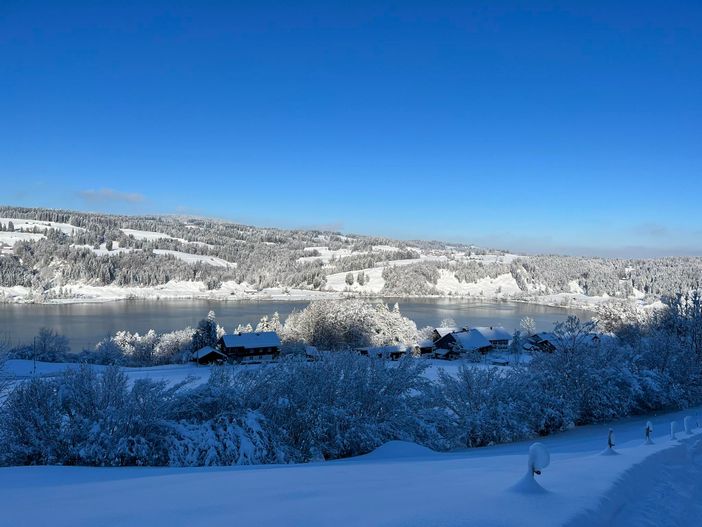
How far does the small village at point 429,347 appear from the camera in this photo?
1647 inches

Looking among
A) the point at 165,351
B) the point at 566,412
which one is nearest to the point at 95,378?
the point at 566,412

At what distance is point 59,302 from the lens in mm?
100562

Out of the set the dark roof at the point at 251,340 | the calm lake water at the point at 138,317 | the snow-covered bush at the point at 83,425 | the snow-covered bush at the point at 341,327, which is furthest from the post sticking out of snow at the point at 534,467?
the calm lake water at the point at 138,317

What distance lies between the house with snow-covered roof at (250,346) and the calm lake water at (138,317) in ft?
66.4

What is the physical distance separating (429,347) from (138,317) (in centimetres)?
5329

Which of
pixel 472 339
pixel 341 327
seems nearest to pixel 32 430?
pixel 341 327

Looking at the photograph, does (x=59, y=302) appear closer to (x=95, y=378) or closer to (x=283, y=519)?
(x=95, y=378)

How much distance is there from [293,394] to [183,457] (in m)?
3.72

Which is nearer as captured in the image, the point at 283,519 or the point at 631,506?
the point at 283,519

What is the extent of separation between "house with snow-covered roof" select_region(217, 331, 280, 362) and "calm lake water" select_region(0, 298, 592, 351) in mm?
20252

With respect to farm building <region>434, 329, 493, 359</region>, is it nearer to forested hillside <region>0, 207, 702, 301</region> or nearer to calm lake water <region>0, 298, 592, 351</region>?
calm lake water <region>0, 298, 592, 351</region>

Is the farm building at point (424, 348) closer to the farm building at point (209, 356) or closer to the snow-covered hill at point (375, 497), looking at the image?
the farm building at point (209, 356)

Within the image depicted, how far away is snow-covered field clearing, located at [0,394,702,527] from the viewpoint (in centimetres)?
384

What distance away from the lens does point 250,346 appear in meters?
43.9
